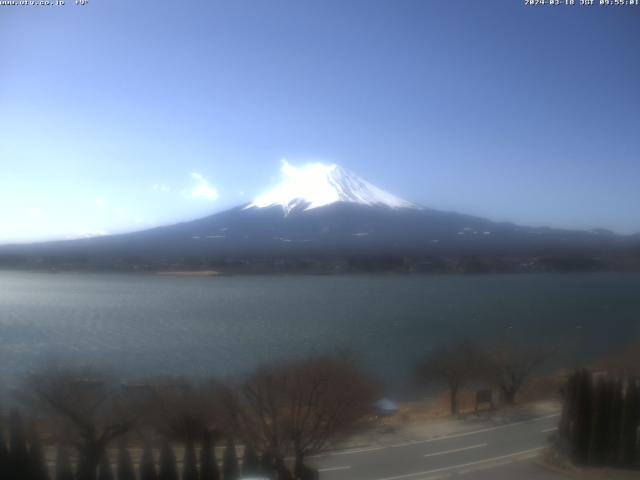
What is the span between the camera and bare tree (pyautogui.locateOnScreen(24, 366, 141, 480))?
218cm

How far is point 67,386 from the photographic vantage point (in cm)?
232

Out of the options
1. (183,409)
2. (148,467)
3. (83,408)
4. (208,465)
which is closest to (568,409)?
(208,465)

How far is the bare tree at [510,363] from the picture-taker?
9.22 feet

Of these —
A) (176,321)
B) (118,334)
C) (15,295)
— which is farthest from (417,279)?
(15,295)

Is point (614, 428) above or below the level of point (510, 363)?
below

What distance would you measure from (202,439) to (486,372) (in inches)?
69.0

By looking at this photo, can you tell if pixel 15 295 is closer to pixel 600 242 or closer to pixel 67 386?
pixel 67 386

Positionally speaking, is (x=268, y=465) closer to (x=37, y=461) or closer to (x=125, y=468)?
(x=125, y=468)

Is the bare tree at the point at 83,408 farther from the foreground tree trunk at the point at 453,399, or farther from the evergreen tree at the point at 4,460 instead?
the foreground tree trunk at the point at 453,399

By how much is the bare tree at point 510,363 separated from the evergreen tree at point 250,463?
1.50 m

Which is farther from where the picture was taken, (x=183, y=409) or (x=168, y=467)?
(x=183, y=409)

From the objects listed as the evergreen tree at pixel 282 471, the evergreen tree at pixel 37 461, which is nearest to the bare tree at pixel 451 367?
the evergreen tree at pixel 282 471

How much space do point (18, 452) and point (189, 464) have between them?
2.73ft

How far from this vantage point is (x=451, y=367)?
2.90m
